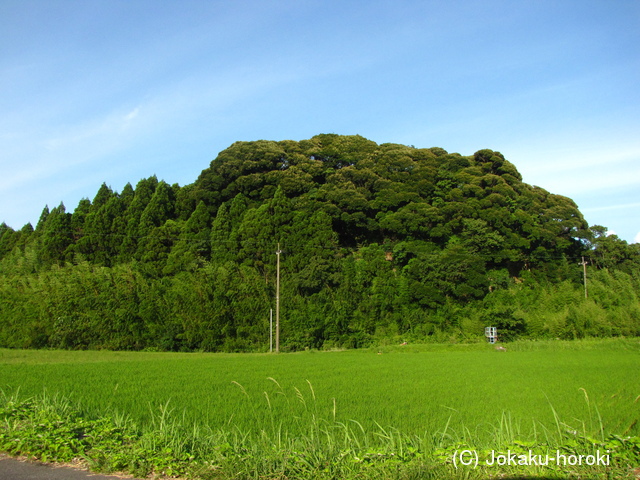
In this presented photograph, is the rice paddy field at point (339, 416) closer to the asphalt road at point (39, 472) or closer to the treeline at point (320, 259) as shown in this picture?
the asphalt road at point (39, 472)

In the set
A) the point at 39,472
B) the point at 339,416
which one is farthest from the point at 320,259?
the point at 39,472

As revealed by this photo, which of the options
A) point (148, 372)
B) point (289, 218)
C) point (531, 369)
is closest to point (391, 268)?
point (289, 218)

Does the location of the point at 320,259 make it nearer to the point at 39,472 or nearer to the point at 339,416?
the point at 339,416

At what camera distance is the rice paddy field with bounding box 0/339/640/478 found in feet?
11.4

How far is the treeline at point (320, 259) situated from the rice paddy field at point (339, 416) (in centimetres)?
936

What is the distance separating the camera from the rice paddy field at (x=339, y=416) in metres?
3.47

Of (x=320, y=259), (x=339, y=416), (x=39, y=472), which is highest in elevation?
(x=320, y=259)

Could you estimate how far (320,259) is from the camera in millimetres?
26281

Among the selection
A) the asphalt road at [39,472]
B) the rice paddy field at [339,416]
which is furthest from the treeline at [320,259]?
the asphalt road at [39,472]

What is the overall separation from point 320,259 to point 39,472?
74.9 feet

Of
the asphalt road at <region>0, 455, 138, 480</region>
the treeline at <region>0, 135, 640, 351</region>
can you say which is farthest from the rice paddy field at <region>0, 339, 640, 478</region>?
the treeline at <region>0, 135, 640, 351</region>

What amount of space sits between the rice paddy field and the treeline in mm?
9359

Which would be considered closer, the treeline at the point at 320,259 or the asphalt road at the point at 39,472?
the asphalt road at the point at 39,472

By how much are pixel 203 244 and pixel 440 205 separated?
49.3ft
